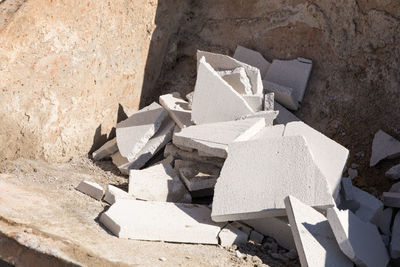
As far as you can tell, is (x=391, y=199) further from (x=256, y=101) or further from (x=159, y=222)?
(x=159, y=222)

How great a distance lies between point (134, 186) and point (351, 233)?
5.59 feet

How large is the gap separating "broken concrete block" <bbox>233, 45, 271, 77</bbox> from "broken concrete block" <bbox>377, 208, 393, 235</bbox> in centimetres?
211

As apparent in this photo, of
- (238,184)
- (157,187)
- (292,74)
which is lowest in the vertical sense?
(157,187)

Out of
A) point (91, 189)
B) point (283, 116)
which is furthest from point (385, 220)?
point (91, 189)

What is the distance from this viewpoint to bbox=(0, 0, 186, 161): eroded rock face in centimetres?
500

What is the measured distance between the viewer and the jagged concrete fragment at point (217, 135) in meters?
4.77

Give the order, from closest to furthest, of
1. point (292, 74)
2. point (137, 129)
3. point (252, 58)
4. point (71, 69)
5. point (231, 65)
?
point (71, 69)
point (137, 129)
point (231, 65)
point (292, 74)
point (252, 58)

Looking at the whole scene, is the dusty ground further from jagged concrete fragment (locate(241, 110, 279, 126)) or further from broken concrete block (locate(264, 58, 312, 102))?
broken concrete block (locate(264, 58, 312, 102))

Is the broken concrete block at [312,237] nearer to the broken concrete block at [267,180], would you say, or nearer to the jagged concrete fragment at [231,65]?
the broken concrete block at [267,180]

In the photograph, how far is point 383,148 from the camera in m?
5.42

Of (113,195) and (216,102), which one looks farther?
(216,102)

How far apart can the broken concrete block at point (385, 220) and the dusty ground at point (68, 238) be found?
87 cm

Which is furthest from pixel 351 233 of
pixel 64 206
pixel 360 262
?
pixel 64 206

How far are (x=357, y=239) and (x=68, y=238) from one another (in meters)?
1.82
